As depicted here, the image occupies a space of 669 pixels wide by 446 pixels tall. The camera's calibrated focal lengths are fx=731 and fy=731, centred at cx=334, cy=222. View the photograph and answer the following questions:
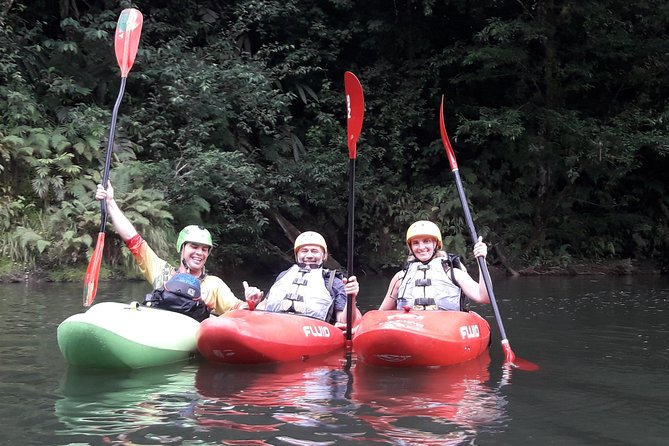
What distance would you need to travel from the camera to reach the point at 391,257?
13.9 meters

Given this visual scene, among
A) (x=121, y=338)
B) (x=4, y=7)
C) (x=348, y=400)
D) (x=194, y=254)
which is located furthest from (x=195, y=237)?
(x=4, y=7)

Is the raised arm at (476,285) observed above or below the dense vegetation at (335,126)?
below

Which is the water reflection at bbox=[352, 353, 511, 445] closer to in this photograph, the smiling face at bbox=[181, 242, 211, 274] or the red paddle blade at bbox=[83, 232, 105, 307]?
the smiling face at bbox=[181, 242, 211, 274]

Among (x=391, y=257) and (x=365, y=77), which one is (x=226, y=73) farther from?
(x=391, y=257)

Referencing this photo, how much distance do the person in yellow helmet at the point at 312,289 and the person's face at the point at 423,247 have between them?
0.53 meters

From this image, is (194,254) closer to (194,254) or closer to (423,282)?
(194,254)

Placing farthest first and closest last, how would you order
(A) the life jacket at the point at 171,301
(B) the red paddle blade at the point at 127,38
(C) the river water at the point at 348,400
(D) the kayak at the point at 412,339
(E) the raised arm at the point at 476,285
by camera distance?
(B) the red paddle blade at the point at 127,38, (E) the raised arm at the point at 476,285, (A) the life jacket at the point at 171,301, (D) the kayak at the point at 412,339, (C) the river water at the point at 348,400

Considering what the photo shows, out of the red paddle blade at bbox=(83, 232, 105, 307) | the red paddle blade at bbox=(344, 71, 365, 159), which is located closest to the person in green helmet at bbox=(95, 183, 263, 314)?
the red paddle blade at bbox=(83, 232, 105, 307)

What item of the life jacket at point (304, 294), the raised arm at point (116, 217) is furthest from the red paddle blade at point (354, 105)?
the raised arm at point (116, 217)

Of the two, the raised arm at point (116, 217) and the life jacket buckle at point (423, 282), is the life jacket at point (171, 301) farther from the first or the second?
the life jacket buckle at point (423, 282)

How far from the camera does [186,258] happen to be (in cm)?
530

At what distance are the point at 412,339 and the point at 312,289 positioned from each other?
1.16m

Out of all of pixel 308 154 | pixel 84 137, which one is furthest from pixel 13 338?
pixel 308 154

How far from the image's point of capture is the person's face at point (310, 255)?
5.70 meters
